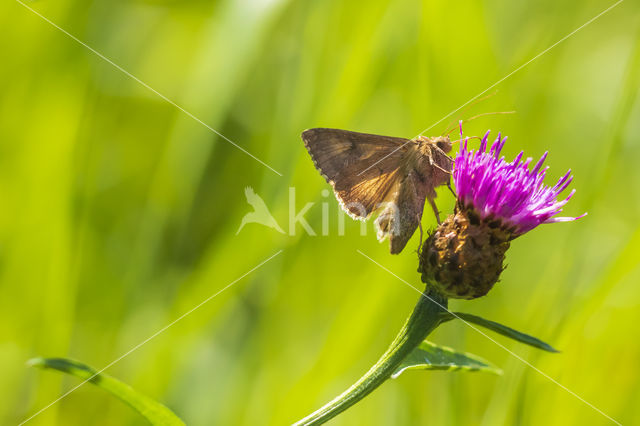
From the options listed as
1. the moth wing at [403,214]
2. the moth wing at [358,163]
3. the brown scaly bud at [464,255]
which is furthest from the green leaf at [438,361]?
the moth wing at [358,163]

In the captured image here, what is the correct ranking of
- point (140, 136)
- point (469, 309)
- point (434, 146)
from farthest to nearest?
point (140, 136) → point (469, 309) → point (434, 146)

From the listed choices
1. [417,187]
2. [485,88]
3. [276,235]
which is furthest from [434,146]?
[485,88]

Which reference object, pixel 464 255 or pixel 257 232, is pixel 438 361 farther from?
pixel 257 232

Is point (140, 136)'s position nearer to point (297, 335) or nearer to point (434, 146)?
point (297, 335)

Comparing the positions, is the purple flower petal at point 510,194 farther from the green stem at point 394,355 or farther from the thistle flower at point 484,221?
the green stem at point 394,355

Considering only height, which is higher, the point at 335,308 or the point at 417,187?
the point at 417,187

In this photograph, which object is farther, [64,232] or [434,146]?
[64,232]
